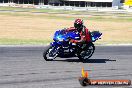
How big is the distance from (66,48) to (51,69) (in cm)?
285

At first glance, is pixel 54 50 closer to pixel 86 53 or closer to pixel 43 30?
pixel 86 53

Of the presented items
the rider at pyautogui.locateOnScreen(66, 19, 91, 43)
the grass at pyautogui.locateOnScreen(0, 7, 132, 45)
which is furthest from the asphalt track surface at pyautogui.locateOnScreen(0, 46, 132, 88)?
the grass at pyautogui.locateOnScreen(0, 7, 132, 45)

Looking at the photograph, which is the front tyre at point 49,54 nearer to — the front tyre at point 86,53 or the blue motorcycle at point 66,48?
the blue motorcycle at point 66,48

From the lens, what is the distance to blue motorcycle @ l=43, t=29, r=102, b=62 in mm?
17531

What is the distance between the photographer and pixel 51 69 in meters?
15.1

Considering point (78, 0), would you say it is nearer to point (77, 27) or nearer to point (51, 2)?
point (51, 2)

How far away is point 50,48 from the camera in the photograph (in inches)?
691

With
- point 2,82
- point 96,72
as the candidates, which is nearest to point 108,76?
point 96,72

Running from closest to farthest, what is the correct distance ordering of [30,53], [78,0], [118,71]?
[118,71] → [30,53] → [78,0]

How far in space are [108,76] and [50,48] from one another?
4122mm

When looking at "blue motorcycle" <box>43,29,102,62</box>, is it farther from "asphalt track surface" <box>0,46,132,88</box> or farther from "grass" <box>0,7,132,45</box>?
"grass" <box>0,7,132,45</box>

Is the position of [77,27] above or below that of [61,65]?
above

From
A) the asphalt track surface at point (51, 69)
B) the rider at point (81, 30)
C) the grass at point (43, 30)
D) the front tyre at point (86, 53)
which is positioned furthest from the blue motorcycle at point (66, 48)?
the grass at point (43, 30)

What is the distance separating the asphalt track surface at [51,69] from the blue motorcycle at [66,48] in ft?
0.91
